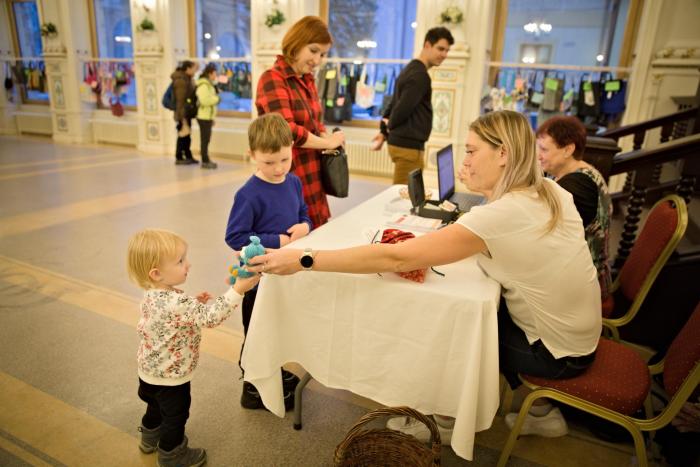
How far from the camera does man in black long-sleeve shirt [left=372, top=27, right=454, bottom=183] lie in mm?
3199

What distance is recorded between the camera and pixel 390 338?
139cm

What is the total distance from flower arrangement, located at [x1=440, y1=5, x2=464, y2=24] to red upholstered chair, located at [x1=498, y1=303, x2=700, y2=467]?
4.90 meters

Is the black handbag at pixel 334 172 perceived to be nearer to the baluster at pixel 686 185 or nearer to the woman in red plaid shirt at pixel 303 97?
the woman in red plaid shirt at pixel 303 97

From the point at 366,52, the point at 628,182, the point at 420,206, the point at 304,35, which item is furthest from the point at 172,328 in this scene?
the point at 366,52

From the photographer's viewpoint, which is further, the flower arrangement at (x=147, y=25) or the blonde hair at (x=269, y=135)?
A: the flower arrangement at (x=147, y=25)

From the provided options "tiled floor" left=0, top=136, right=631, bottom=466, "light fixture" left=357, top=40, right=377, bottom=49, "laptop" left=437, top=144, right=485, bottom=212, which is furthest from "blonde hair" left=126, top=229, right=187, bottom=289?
"light fixture" left=357, top=40, right=377, bottom=49

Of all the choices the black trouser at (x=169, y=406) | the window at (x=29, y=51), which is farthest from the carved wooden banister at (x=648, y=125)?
the window at (x=29, y=51)

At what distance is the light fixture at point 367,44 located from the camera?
713 centimetres

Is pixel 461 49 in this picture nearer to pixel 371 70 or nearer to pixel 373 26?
pixel 371 70

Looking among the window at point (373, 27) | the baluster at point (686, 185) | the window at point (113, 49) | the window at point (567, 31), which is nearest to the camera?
the baluster at point (686, 185)

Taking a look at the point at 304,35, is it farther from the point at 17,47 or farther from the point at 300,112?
the point at 17,47

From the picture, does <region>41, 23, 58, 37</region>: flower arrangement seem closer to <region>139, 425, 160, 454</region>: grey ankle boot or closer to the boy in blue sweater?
the boy in blue sweater

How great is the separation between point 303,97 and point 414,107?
4.28 ft

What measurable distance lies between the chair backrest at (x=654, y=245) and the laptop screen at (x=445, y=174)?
91 cm
